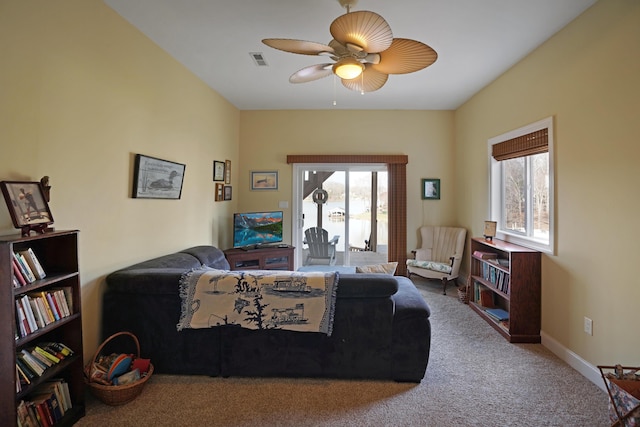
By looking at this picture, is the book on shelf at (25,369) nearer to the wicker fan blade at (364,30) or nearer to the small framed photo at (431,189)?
Answer: the wicker fan blade at (364,30)

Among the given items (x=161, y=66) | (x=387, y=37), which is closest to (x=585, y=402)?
(x=387, y=37)

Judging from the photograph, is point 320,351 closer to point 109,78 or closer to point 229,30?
point 109,78

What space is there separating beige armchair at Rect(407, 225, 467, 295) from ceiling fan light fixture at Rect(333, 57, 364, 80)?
10.9 ft

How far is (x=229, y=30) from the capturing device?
2.77 metres

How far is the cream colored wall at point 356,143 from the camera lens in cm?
524

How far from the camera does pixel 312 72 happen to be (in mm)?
2480

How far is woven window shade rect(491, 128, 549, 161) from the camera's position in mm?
2945

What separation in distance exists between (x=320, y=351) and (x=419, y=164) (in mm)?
3870

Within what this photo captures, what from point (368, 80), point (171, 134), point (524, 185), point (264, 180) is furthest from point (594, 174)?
A: point (264, 180)

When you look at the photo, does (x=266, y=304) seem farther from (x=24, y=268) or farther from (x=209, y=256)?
(x=209, y=256)

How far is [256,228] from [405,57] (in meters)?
3.29

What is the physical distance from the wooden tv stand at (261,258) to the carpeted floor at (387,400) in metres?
2.13

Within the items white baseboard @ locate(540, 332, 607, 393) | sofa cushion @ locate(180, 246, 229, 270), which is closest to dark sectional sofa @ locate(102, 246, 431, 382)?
sofa cushion @ locate(180, 246, 229, 270)

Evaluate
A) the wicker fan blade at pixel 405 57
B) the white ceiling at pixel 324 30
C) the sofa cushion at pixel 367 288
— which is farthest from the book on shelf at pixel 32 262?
the wicker fan blade at pixel 405 57
